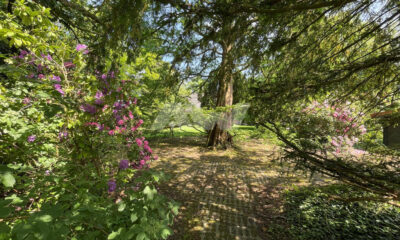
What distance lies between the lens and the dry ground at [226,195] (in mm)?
2816

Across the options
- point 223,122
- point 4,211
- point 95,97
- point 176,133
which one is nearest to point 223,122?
point 223,122

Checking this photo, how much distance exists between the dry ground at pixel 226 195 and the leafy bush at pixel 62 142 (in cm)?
145

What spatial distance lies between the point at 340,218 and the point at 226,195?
212 cm

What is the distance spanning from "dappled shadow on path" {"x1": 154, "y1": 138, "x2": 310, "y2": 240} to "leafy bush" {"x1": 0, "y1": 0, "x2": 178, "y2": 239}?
0.54m

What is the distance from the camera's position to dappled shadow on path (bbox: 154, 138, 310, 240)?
9.32 feet

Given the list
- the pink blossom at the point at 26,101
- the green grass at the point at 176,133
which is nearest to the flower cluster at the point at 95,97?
the pink blossom at the point at 26,101

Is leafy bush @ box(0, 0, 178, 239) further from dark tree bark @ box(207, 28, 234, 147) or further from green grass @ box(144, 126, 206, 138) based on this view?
dark tree bark @ box(207, 28, 234, 147)

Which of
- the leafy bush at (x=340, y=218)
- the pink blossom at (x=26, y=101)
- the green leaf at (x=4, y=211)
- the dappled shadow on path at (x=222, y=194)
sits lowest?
the dappled shadow on path at (x=222, y=194)

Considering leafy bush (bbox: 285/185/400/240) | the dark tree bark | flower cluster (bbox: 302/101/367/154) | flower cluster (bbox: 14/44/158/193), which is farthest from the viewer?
the dark tree bark

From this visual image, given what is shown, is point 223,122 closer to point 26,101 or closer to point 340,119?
point 340,119

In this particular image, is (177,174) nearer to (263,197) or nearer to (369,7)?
(263,197)

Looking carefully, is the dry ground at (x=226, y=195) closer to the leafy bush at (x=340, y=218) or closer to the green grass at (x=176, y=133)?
the leafy bush at (x=340, y=218)

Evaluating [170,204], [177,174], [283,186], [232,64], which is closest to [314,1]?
[232,64]

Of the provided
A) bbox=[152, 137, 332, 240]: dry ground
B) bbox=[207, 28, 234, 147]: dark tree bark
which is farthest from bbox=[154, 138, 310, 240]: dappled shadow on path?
bbox=[207, 28, 234, 147]: dark tree bark
